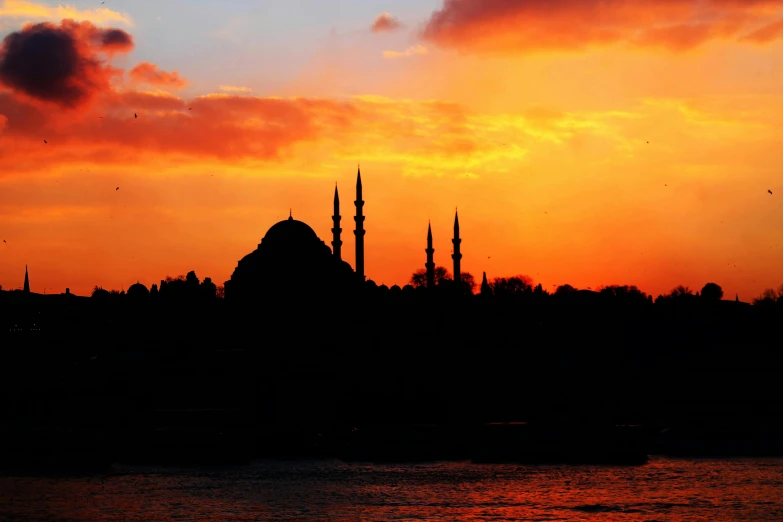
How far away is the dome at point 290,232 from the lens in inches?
2525

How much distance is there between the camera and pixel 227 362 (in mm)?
46188

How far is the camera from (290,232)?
2539 inches

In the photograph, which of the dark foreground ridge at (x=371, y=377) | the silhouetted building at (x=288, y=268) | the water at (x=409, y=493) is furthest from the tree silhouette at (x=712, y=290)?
the water at (x=409, y=493)

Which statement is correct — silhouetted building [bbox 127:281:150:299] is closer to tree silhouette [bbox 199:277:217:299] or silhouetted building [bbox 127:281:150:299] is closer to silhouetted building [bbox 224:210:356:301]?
tree silhouette [bbox 199:277:217:299]

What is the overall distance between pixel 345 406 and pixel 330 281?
64.9 ft

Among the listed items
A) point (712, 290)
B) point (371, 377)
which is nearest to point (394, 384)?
point (371, 377)

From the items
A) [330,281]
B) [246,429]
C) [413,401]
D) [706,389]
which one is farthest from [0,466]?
[330,281]

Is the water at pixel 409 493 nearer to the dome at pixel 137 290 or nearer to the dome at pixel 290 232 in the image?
the dome at pixel 290 232

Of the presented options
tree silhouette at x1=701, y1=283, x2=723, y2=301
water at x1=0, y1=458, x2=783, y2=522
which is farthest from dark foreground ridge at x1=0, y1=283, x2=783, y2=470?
tree silhouette at x1=701, y1=283, x2=723, y2=301

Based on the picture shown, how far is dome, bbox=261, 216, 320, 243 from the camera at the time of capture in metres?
64.1

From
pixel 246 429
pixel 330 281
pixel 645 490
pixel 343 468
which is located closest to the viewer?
pixel 645 490

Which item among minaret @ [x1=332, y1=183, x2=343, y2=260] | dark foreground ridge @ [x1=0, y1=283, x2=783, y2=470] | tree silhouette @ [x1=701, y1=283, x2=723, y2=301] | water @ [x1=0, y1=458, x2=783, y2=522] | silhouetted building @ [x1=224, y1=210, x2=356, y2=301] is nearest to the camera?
water @ [x1=0, y1=458, x2=783, y2=522]

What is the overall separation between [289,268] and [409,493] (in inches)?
1326

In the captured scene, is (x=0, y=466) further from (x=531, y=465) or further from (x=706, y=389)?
(x=706, y=389)
